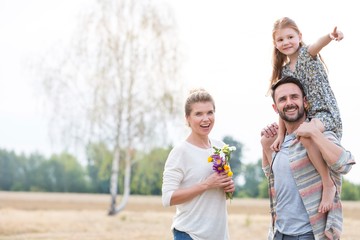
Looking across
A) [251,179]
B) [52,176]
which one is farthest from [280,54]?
[52,176]

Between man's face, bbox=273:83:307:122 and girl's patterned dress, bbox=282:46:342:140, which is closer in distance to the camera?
man's face, bbox=273:83:307:122

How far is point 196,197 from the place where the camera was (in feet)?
14.6

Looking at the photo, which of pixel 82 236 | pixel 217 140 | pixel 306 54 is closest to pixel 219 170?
pixel 217 140

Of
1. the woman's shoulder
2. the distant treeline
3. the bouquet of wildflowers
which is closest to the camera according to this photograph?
the bouquet of wildflowers

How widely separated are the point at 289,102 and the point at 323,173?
17.6 inches

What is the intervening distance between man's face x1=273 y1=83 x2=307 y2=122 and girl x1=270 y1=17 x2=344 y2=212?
0.49ft

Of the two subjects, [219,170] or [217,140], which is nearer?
[219,170]

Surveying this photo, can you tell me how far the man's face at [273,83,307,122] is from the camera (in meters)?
4.11

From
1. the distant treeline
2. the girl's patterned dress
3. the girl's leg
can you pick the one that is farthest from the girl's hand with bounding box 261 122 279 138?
the distant treeline

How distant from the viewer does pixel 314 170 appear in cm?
416

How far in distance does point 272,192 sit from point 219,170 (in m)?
0.37

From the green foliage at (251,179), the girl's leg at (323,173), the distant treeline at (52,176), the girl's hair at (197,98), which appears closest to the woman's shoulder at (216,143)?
the girl's hair at (197,98)

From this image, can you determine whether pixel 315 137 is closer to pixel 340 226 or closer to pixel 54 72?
pixel 340 226

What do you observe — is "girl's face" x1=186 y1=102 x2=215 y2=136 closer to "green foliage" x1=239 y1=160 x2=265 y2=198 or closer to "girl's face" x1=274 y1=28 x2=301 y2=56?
"girl's face" x1=274 y1=28 x2=301 y2=56
